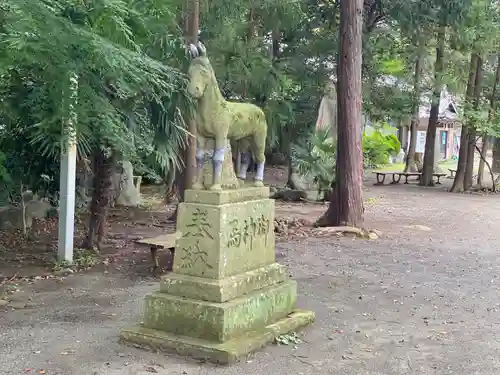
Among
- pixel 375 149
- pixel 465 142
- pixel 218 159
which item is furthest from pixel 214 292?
pixel 375 149

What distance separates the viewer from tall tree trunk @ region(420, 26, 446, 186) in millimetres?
21531

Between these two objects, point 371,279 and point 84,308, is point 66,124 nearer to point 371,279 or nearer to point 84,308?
point 84,308

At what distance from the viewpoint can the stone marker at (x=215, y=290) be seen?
5.14m

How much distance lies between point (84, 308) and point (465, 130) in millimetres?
18010

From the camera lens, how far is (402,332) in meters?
6.05

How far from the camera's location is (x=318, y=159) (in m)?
16.6

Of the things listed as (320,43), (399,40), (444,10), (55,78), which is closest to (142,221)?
(55,78)

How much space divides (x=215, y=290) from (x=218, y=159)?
1116 millimetres

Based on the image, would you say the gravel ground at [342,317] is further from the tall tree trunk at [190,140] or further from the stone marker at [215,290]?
the tall tree trunk at [190,140]

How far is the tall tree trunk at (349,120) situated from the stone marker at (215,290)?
6795 millimetres

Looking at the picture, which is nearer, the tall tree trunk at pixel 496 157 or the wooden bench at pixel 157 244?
the wooden bench at pixel 157 244

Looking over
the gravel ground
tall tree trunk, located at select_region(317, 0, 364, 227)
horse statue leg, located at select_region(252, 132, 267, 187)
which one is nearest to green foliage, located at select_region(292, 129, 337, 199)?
tall tree trunk, located at select_region(317, 0, 364, 227)

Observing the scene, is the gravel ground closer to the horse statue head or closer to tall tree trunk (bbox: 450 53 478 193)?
the horse statue head

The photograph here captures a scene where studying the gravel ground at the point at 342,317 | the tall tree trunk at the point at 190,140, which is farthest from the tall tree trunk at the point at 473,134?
the tall tree trunk at the point at 190,140
